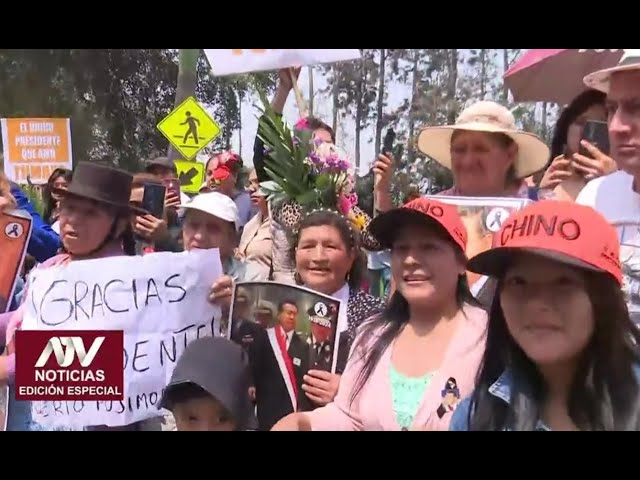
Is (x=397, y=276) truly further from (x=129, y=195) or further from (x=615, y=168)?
(x=129, y=195)

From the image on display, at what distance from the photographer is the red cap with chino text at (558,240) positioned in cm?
231

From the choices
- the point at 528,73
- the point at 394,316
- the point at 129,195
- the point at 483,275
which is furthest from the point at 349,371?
the point at 528,73

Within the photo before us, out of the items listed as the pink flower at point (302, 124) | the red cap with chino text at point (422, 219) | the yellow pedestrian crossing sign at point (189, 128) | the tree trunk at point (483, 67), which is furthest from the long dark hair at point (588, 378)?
the yellow pedestrian crossing sign at point (189, 128)

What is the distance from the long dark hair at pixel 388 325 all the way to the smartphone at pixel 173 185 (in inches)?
33.1

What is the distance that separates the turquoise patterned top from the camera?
8.54 ft

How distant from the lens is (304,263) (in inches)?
111

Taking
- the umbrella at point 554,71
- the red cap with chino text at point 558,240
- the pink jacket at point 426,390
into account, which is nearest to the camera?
the red cap with chino text at point 558,240

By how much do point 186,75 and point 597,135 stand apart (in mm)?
1430

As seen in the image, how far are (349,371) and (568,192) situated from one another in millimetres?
969

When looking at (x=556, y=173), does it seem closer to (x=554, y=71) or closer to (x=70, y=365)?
(x=554, y=71)

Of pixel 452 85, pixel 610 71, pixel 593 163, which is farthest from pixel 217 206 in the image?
pixel 610 71

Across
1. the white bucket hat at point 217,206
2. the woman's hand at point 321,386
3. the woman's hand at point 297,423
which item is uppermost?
the white bucket hat at point 217,206

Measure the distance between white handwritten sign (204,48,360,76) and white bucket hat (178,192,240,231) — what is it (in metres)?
0.44

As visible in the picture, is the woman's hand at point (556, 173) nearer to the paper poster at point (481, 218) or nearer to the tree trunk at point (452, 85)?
the paper poster at point (481, 218)
